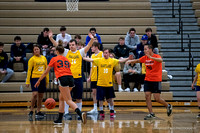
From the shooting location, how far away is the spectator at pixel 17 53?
49.5 feet

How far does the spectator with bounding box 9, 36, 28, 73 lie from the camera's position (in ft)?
49.5

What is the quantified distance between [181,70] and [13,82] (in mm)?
6798

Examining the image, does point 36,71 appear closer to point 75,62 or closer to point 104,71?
point 75,62

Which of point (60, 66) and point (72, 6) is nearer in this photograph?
point (60, 66)

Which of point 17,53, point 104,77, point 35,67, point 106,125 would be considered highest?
point 17,53

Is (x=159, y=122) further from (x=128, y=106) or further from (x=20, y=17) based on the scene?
(x=20, y=17)

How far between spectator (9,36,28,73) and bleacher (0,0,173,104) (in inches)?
26.9

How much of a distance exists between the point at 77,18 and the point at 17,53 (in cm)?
418

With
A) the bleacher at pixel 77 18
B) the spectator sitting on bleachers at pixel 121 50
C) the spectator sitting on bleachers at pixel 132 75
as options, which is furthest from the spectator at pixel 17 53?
the spectator sitting on bleachers at pixel 132 75

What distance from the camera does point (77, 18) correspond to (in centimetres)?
1834

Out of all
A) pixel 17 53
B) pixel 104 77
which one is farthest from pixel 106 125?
pixel 17 53

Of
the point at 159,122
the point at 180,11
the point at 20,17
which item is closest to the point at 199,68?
the point at 159,122

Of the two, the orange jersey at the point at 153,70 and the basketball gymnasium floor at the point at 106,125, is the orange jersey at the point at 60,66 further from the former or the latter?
the orange jersey at the point at 153,70

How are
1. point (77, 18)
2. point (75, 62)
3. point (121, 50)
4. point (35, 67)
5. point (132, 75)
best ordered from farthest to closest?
point (77, 18), point (121, 50), point (132, 75), point (35, 67), point (75, 62)
